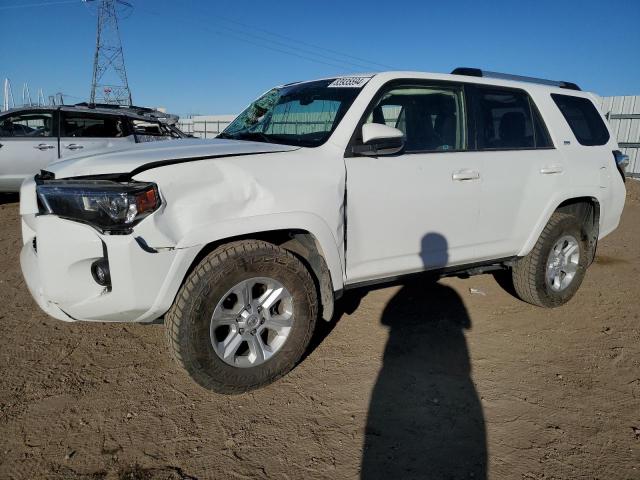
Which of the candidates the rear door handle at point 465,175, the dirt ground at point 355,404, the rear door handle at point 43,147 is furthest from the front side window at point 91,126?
the rear door handle at point 465,175

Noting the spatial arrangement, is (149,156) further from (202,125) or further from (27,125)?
(202,125)

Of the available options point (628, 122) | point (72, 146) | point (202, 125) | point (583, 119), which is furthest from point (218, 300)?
point (202, 125)

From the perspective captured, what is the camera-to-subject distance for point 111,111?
330 inches

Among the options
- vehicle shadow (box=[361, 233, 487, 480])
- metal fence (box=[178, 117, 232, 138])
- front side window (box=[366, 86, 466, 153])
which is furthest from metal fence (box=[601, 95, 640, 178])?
A: metal fence (box=[178, 117, 232, 138])

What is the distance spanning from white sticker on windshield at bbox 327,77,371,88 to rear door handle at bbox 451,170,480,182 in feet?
3.01

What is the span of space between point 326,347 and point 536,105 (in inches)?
108

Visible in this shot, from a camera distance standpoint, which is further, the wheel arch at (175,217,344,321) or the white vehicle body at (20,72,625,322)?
the wheel arch at (175,217,344,321)

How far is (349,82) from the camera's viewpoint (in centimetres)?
322

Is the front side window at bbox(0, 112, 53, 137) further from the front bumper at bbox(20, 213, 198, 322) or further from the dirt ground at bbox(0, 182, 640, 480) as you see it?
the front bumper at bbox(20, 213, 198, 322)

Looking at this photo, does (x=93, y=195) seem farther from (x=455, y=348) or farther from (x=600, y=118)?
(x=600, y=118)

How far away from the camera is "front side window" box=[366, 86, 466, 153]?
131 inches

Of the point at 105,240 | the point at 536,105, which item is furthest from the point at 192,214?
the point at 536,105

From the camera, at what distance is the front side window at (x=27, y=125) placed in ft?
25.2

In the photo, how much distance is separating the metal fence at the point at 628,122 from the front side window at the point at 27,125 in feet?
43.1
